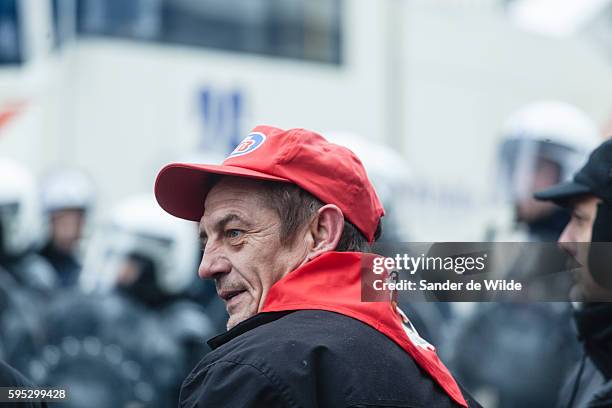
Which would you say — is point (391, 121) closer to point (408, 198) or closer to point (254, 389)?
point (408, 198)

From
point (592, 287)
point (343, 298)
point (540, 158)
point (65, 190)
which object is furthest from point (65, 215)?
point (343, 298)

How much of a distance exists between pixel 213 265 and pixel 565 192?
0.92 m

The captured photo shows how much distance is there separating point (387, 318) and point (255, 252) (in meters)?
0.29

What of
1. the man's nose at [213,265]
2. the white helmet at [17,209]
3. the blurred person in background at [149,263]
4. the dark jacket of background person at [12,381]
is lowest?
the blurred person in background at [149,263]

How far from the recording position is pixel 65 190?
6.53 metres

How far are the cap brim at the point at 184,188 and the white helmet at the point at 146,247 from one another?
437 cm

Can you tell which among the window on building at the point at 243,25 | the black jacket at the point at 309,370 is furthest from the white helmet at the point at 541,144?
the black jacket at the point at 309,370

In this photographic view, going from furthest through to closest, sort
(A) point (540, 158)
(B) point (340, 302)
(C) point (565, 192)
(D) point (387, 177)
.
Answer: (D) point (387, 177), (A) point (540, 158), (C) point (565, 192), (B) point (340, 302)

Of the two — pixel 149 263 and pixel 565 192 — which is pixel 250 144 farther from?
pixel 149 263

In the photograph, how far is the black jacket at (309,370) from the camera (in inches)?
58.4

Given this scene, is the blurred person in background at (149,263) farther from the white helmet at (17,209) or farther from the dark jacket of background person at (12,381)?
the dark jacket of background person at (12,381)

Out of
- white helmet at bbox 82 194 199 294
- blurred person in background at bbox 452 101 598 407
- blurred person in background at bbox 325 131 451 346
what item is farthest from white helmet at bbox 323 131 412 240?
white helmet at bbox 82 194 199 294

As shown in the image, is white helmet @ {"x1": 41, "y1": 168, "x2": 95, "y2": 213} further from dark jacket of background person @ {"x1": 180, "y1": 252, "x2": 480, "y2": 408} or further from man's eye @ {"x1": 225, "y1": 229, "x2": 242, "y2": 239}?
dark jacket of background person @ {"x1": 180, "y1": 252, "x2": 480, "y2": 408}

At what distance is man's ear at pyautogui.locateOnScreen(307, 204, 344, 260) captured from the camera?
70.7 inches
